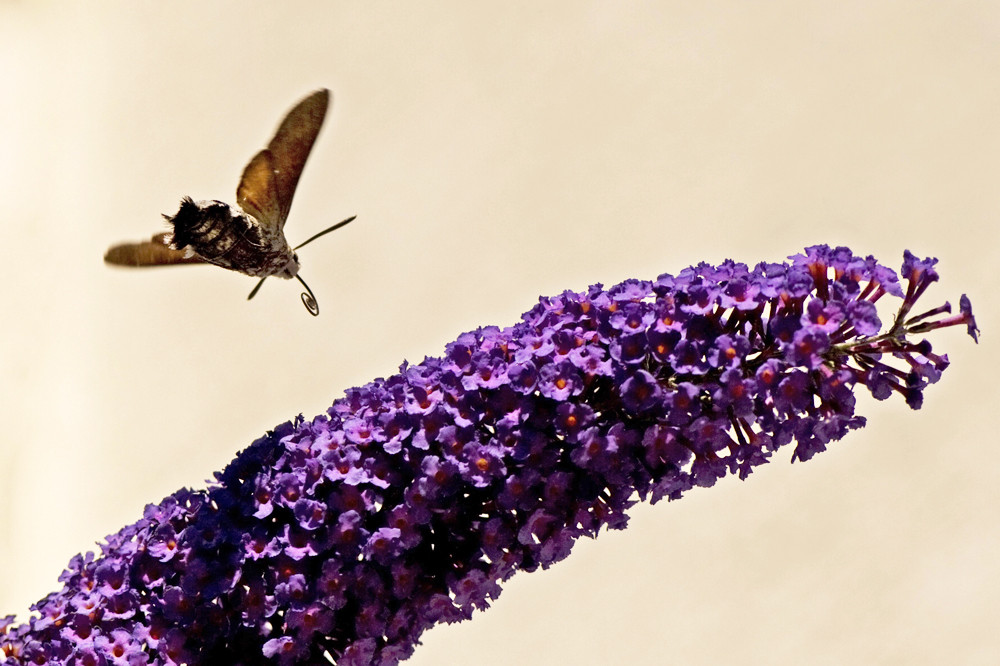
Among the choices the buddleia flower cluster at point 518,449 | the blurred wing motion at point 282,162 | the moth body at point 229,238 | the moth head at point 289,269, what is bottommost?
the buddleia flower cluster at point 518,449

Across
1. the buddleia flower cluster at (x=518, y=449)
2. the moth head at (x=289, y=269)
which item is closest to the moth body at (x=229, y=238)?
the moth head at (x=289, y=269)

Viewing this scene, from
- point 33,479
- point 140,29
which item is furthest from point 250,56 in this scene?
point 33,479

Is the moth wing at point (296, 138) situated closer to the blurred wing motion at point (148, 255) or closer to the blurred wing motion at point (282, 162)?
the blurred wing motion at point (282, 162)

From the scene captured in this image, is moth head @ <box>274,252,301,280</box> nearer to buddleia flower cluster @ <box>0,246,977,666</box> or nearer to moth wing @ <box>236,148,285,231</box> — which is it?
moth wing @ <box>236,148,285,231</box>

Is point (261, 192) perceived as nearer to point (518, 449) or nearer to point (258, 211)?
point (258, 211)

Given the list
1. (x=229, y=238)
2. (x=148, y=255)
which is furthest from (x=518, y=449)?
(x=148, y=255)

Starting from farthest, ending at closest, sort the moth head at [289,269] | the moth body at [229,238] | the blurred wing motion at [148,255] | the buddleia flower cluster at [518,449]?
the moth head at [289,269] → the blurred wing motion at [148,255] → the moth body at [229,238] → the buddleia flower cluster at [518,449]
